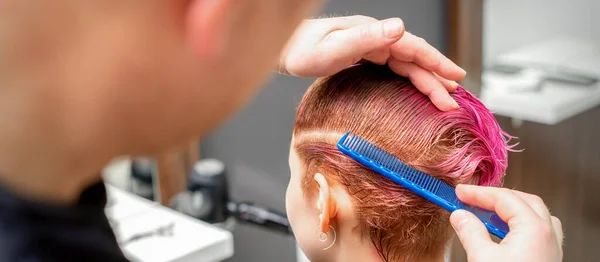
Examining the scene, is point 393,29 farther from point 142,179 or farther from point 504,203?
point 142,179

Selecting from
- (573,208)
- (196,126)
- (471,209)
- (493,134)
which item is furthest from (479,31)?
(196,126)

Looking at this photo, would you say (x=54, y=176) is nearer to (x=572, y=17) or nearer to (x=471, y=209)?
(x=471, y=209)

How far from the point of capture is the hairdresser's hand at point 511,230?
0.75 meters

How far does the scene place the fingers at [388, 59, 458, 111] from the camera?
0.94 m

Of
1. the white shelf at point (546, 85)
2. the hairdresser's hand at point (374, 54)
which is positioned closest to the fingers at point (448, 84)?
the hairdresser's hand at point (374, 54)

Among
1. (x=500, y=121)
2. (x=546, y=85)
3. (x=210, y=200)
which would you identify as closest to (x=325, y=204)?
(x=210, y=200)

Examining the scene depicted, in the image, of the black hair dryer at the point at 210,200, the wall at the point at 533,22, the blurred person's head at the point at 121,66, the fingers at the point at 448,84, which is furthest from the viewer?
the wall at the point at 533,22

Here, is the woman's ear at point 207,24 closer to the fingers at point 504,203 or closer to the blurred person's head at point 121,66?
the blurred person's head at point 121,66

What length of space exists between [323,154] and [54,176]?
0.68m

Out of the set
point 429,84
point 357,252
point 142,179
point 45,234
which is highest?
point 45,234

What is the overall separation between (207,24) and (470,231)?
0.54 metres

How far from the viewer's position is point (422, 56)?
95 cm

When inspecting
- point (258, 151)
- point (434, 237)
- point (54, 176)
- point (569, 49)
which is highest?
point (54, 176)

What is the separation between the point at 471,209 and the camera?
34.6 inches
